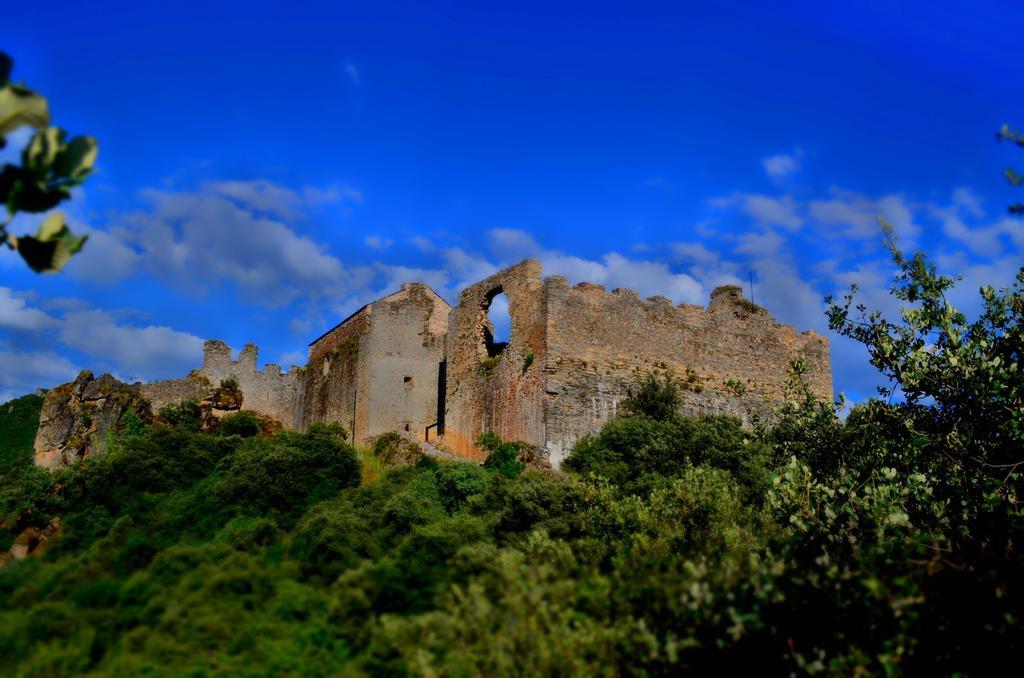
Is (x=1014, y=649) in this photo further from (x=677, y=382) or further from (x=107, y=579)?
(x=677, y=382)

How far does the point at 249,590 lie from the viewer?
Answer: 1405 centimetres

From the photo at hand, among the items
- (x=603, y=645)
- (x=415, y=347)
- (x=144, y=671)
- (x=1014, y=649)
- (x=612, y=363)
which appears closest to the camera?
(x=1014, y=649)

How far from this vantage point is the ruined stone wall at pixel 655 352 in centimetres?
2712

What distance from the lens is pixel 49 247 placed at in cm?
554

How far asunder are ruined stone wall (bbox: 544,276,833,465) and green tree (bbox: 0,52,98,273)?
21177mm

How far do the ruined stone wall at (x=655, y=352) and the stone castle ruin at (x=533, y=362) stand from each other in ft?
0.13

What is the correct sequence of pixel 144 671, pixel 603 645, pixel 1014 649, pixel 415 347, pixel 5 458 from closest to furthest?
pixel 1014 649 < pixel 603 645 < pixel 144 671 < pixel 415 347 < pixel 5 458

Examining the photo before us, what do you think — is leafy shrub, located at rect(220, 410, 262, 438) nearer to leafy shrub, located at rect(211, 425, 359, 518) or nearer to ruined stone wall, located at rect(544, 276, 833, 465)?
leafy shrub, located at rect(211, 425, 359, 518)

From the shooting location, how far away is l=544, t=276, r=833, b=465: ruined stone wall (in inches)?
1068

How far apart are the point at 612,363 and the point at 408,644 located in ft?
60.7

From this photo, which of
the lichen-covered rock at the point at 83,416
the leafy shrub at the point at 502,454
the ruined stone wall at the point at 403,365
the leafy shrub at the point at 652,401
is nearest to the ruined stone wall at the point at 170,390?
the lichen-covered rock at the point at 83,416

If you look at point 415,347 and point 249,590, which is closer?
point 249,590

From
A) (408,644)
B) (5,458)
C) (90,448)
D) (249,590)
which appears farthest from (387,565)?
→ (5,458)

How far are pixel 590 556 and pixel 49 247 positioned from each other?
1174 cm
